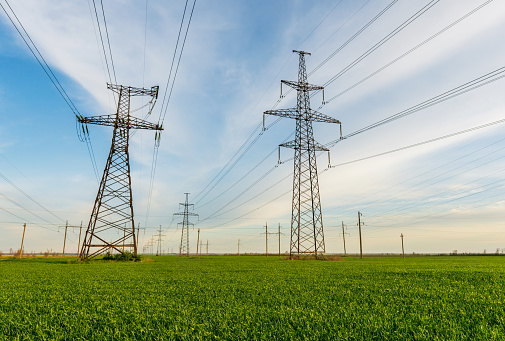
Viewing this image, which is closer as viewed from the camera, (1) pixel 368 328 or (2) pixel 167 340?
(2) pixel 167 340

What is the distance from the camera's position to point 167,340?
341cm

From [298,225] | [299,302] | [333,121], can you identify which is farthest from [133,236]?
[299,302]

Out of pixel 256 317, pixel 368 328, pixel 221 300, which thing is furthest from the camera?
pixel 221 300

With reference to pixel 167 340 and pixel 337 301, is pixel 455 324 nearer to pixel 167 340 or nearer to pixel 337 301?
pixel 337 301

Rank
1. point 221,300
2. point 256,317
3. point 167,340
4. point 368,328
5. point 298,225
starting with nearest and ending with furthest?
point 167,340 < point 368,328 < point 256,317 < point 221,300 < point 298,225

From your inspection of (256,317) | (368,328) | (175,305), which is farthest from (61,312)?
(368,328)

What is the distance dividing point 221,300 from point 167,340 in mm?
2745

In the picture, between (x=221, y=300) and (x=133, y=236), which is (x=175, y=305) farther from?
(x=133, y=236)

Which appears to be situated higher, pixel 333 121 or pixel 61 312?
pixel 333 121

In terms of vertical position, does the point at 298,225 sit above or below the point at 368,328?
above

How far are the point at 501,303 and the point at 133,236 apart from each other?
28418mm

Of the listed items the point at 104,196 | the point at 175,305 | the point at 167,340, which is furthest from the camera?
the point at 104,196

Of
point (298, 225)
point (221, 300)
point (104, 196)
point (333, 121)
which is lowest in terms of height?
point (221, 300)

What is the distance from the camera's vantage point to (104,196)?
2725 cm
